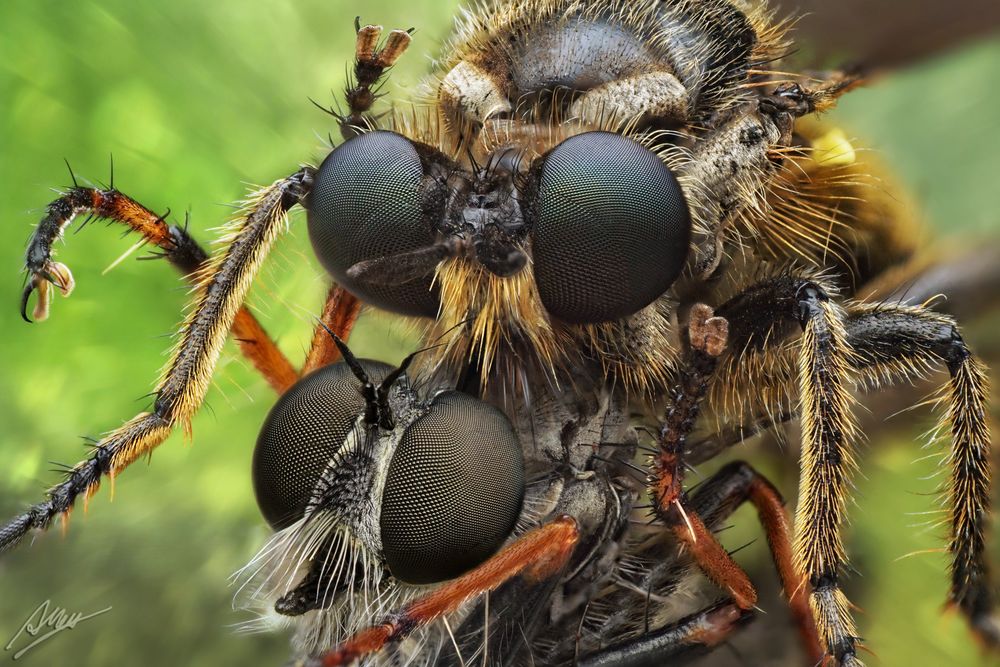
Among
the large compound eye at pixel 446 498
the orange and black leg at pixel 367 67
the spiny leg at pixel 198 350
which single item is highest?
the orange and black leg at pixel 367 67

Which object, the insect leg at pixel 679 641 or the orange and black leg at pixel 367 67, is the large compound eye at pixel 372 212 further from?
the insect leg at pixel 679 641

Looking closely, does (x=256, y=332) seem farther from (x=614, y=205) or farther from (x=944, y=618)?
(x=944, y=618)

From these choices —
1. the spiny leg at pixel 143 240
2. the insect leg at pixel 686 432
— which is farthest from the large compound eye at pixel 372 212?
the insect leg at pixel 686 432

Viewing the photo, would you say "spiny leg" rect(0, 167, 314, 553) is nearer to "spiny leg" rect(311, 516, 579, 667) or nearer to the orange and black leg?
the orange and black leg

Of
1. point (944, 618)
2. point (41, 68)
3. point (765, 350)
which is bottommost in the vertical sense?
point (944, 618)

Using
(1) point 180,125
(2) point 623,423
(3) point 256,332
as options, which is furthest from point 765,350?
(1) point 180,125
